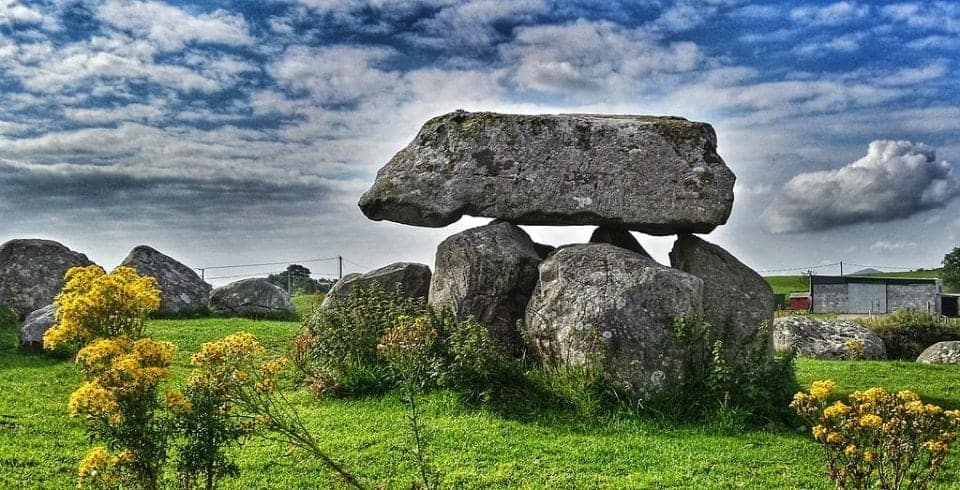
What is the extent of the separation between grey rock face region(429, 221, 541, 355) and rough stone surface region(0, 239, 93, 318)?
12405mm

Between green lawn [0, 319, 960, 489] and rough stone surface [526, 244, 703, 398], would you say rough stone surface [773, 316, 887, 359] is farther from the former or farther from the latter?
green lawn [0, 319, 960, 489]

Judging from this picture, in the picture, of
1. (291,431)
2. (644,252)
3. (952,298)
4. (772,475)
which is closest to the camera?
(291,431)

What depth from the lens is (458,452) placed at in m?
9.59

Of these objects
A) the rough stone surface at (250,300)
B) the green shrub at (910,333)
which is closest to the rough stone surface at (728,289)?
the green shrub at (910,333)

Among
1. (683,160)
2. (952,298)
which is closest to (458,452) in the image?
(683,160)

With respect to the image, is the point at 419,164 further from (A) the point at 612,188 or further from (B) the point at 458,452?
(B) the point at 458,452

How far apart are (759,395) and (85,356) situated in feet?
28.1

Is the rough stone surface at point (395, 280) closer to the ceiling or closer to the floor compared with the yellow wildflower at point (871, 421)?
closer to the ceiling

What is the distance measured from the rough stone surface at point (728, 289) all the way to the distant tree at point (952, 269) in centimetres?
5663

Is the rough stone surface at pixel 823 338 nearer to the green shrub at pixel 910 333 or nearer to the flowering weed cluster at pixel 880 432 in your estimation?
the green shrub at pixel 910 333

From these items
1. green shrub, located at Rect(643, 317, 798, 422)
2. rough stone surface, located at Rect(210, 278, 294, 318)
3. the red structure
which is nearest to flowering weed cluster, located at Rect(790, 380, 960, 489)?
green shrub, located at Rect(643, 317, 798, 422)

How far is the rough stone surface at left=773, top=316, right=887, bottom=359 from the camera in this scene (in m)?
19.8

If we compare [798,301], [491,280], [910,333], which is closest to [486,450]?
[491,280]

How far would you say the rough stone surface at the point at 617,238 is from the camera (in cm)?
1430
